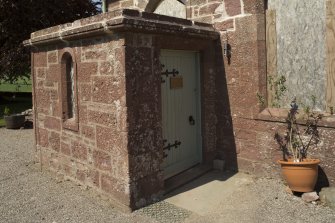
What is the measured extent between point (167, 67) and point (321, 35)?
2.31 m

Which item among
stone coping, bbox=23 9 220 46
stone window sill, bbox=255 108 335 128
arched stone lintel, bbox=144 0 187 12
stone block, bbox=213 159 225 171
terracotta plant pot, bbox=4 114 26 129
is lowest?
stone block, bbox=213 159 225 171

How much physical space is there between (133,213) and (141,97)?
1.53m

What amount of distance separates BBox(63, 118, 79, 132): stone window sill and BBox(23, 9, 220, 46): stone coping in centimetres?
131

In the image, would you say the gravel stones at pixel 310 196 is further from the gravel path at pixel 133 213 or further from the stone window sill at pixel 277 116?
the stone window sill at pixel 277 116

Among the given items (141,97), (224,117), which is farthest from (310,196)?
(141,97)

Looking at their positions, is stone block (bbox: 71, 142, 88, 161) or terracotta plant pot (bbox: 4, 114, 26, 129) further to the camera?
terracotta plant pot (bbox: 4, 114, 26, 129)

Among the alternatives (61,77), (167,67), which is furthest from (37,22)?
(167,67)

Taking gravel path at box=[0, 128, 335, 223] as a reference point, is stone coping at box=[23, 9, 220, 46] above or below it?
above

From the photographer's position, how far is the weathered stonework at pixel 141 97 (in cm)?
471

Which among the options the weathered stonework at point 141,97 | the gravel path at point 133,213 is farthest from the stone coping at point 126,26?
the gravel path at point 133,213

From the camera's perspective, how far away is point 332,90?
509 cm

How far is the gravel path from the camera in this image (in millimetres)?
4500

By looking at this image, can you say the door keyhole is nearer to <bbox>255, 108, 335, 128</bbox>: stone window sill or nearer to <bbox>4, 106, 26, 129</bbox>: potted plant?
<bbox>255, 108, 335, 128</bbox>: stone window sill

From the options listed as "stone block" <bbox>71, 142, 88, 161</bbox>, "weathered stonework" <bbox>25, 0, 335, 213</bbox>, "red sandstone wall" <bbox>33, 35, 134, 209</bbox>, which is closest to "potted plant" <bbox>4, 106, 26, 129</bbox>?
"weathered stonework" <bbox>25, 0, 335, 213</bbox>
